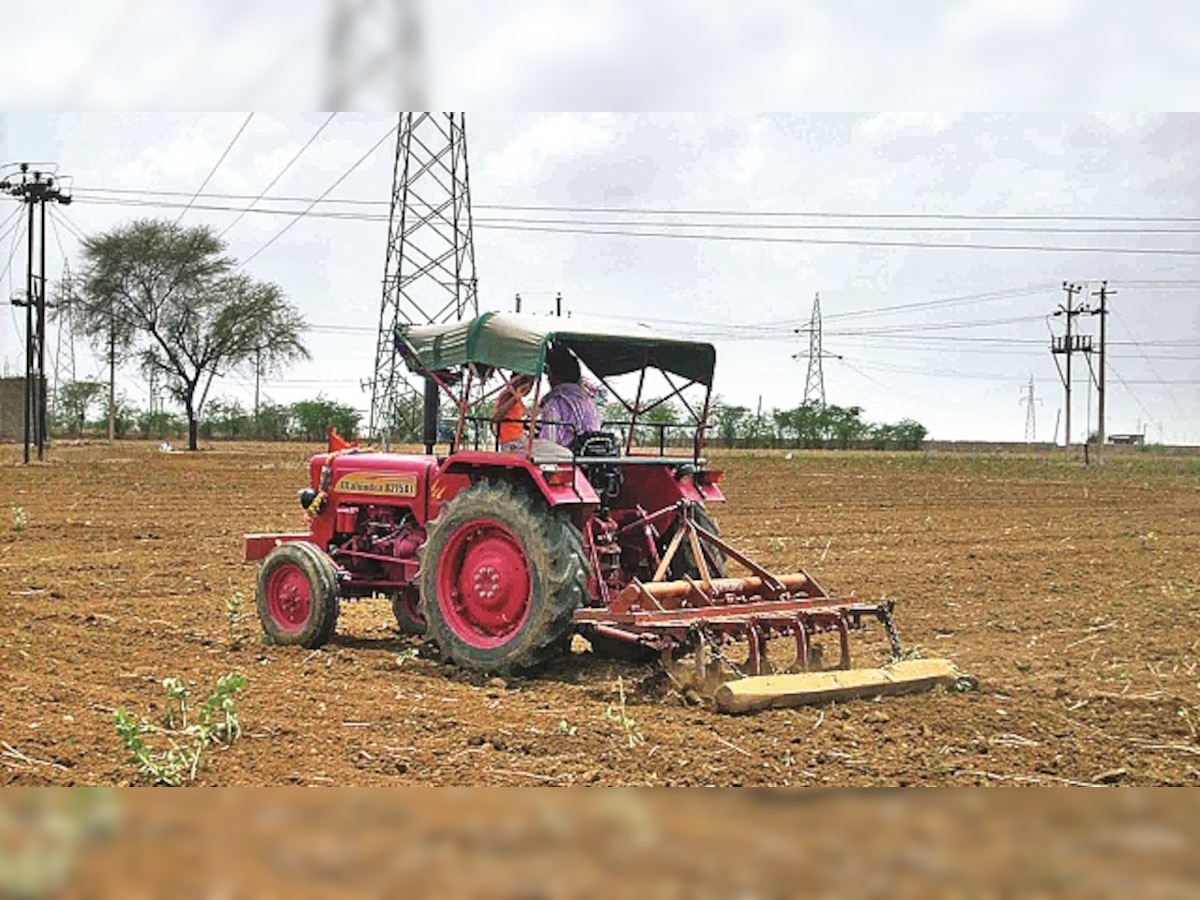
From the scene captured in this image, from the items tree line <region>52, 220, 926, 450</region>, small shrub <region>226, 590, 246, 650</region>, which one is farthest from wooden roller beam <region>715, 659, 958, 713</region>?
tree line <region>52, 220, 926, 450</region>

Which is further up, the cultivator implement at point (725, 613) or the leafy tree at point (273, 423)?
the leafy tree at point (273, 423)

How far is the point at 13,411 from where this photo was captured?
4378cm

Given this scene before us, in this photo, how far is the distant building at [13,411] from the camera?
41.6 meters

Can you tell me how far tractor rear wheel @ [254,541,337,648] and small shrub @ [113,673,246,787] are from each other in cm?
233

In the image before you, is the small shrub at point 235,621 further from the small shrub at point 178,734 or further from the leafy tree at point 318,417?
the leafy tree at point 318,417

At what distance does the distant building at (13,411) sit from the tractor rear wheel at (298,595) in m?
36.8

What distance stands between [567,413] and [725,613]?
178cm

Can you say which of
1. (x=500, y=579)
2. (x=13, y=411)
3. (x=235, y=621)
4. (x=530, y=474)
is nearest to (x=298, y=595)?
(x=235, y=621)

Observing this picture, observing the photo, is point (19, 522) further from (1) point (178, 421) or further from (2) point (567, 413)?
(1) point (178, 421)

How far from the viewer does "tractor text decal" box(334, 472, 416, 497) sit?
852 centimetres

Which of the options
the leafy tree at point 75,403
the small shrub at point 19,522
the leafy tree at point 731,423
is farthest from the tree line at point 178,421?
the small shrub at point 19,522

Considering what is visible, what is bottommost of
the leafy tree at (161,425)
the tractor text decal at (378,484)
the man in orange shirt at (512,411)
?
the tractor text decal at (378,484)

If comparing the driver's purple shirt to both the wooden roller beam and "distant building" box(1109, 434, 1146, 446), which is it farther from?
"distant building" box(1109, 434, 1146, 446)

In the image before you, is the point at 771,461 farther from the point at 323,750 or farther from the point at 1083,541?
the point at 323,750
